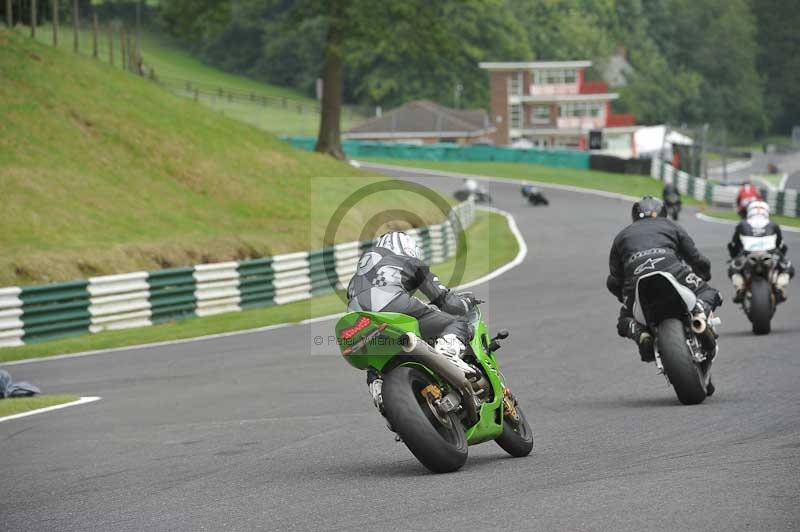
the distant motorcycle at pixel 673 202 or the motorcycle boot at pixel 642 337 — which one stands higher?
the motorcycle boot at pixel 642 337

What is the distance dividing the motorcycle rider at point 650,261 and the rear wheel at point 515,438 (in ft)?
8.46

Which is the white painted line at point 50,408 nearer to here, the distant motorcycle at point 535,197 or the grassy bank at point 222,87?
the distant motorcycle at point 535,197

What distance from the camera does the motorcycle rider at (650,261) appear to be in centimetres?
1096

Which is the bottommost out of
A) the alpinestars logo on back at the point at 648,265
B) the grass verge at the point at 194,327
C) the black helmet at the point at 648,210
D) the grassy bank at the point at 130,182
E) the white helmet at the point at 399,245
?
the grass verge at the point at 194,327

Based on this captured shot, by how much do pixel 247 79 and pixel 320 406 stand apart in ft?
388

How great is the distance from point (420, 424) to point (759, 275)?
30.2 feet

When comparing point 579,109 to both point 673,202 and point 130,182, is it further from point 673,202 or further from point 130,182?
point 130,182

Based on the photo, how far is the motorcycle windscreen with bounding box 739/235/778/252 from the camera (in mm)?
15859

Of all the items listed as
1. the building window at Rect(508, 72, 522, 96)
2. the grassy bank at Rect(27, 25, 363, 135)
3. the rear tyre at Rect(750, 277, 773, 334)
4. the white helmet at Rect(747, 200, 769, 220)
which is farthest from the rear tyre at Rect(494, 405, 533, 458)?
the building window at Rect(508, 72, 522, 96)

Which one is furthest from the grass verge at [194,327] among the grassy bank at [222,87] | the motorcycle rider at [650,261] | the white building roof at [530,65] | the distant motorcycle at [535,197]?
the white building roof at [530,65]

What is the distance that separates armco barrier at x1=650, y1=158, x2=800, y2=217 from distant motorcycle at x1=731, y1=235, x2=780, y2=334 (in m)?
33.7

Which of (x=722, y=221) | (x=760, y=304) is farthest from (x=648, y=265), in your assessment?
(x=722, y=221)

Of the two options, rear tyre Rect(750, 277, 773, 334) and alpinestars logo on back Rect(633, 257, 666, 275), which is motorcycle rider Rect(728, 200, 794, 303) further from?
alpinestars logo on back Rect(633, 257, 666, 275)

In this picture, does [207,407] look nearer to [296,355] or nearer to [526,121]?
[296,355]
